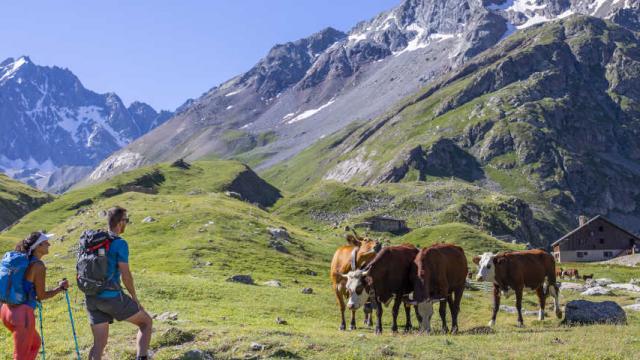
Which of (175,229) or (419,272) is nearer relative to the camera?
(419,272)

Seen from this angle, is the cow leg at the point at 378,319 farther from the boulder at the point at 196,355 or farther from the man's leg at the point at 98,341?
the man's leg at the point at 98,341

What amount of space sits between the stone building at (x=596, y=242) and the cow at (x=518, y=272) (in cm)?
12562

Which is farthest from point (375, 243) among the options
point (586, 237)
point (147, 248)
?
point (586, 237)

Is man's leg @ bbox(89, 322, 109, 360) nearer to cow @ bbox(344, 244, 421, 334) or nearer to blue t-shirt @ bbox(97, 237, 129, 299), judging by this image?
blue t-shirt @ bbox(97, 237, 129, 299)

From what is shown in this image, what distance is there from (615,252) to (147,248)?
120 m

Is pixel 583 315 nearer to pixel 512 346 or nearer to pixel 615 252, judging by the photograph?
pixel 512 346

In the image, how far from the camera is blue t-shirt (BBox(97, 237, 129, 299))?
559 inches

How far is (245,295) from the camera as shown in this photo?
1430 inches

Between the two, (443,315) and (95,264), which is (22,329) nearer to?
(95,264)

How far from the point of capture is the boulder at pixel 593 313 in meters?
24.5

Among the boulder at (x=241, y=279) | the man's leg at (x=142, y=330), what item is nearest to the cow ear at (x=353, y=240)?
the man's leg at (x=142, y=330)

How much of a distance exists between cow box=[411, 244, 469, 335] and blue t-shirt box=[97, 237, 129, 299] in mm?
12273

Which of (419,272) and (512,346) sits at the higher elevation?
(419,272)

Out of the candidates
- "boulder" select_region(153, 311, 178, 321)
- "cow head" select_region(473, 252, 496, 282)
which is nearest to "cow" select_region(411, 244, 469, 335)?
A: "cow head" select_region(473, 252, 496, 282)
